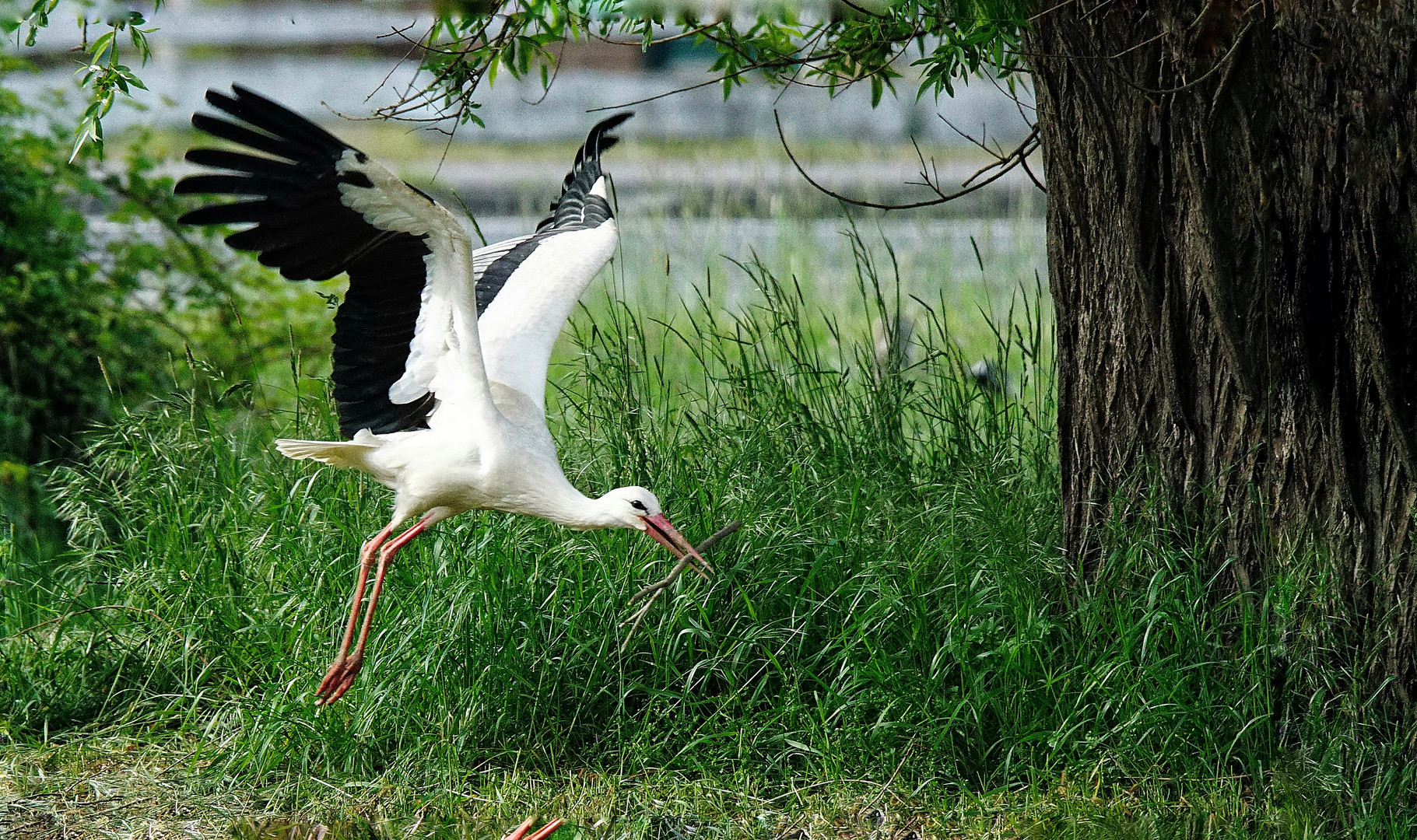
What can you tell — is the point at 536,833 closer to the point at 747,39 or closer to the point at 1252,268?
the point at 1252,268

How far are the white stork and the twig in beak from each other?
4 centimetres

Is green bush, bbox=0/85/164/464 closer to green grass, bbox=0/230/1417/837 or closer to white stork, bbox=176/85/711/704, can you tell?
green grass, bbox=0/230/1417/837

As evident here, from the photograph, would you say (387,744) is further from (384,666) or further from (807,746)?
(807,746)

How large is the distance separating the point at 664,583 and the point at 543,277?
1.37 meters

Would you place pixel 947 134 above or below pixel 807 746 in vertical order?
above

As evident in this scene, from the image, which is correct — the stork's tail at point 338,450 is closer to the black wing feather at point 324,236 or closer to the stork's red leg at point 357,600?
the black wing feather at point 324,236

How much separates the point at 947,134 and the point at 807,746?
1285 cm

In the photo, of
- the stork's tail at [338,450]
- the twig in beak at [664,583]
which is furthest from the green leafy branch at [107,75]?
the twig in beak at [664,583]

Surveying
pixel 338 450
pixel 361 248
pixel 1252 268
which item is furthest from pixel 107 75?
pixel 1252 268

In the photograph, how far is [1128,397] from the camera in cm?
366

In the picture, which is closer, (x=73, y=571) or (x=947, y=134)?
(x=73, y=571)

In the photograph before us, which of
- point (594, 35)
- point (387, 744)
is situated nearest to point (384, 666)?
point (387, 744)

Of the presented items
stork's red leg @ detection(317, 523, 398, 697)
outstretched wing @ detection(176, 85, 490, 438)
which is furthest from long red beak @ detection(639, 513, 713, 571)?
stork's red leg @ detection(317, 523, 398, 697)

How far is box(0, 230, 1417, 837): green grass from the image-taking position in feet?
11.2
